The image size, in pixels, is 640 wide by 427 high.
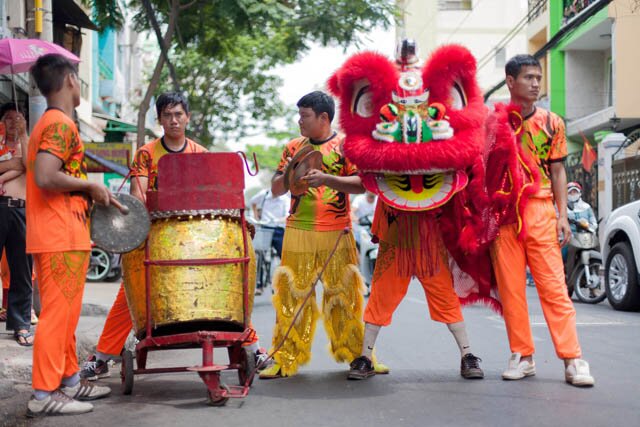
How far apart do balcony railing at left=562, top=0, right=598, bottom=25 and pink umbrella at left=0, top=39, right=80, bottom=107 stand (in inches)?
684

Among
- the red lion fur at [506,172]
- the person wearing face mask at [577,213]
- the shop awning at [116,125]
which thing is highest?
the shop awning at [116,125]

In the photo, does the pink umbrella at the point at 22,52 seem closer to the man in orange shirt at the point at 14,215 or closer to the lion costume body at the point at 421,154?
the man in orange shirt at the point at 14,215

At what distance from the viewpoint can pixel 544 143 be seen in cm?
602

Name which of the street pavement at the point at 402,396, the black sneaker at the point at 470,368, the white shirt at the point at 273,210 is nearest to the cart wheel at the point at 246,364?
the street pavement at the point at 402,396

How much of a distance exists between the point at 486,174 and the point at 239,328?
188cm

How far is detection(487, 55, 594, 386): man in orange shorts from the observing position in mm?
5871

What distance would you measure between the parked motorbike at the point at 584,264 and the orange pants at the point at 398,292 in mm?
6842

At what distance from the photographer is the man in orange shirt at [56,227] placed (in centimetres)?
488

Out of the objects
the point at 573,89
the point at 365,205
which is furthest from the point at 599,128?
the point at 365,205

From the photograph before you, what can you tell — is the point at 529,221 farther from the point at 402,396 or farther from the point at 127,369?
the point at 127,369

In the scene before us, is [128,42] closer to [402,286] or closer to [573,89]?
[573,89]

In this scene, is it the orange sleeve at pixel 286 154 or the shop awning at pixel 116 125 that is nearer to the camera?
the orange sleeve at pixel 286 154

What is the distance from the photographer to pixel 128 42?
39.9 metres

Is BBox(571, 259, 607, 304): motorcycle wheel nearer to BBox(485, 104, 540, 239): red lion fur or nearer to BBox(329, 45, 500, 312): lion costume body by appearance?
BBox(329, 45, 500, 312): lion costume body
